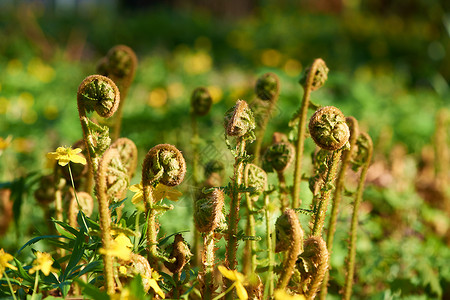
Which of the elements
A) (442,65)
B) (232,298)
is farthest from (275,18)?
(232,298)

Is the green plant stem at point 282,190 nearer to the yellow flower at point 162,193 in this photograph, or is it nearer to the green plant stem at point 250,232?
the green plant stem at point 250,232

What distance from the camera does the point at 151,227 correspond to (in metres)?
1.11

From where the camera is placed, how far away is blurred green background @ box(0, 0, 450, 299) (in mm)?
2078

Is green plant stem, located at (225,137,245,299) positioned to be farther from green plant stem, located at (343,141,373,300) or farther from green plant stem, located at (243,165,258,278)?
green plant stem, located at (343,141,373,300)

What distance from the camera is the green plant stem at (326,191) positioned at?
→ 43.0 inches

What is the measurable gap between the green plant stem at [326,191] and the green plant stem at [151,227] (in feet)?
1.17

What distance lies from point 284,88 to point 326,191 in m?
3.43

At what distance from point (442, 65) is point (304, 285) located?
655 cm

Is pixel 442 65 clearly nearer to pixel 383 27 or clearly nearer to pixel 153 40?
pixel 383 27

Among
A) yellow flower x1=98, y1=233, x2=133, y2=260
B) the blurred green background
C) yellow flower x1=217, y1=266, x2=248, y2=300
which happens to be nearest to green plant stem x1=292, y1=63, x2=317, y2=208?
the blurred green background

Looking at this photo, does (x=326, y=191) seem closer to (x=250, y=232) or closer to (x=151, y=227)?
(x=250, y=232)

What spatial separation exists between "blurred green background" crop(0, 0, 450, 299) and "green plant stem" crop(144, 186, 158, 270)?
172mm

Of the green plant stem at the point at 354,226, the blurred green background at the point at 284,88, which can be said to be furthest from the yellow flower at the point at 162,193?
the green plant stem at the point at 354,226

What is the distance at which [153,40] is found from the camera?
10539 millimetres
